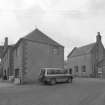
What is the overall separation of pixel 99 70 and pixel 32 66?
21.0m

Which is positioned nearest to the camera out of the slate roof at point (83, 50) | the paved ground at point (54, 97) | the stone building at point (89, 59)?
the paved ground at point (54, 97)

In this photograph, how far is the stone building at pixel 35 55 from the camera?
23.0 meters

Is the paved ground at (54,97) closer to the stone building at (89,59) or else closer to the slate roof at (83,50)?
the stone building at (89,59)

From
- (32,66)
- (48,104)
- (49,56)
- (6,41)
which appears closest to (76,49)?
(6,41)

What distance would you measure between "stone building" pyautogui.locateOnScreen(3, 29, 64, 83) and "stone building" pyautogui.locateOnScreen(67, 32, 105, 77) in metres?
14.8

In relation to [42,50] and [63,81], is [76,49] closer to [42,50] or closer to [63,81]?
[42,50]

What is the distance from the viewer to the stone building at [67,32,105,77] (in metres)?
39.5

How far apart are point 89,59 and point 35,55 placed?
20.1m

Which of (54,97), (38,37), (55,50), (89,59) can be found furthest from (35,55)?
(89,59)

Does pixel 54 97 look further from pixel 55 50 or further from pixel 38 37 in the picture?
pixel 55 50

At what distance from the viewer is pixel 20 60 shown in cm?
2383

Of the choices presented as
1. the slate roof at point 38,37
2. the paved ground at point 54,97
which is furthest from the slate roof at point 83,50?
the paved ground at point 54,97

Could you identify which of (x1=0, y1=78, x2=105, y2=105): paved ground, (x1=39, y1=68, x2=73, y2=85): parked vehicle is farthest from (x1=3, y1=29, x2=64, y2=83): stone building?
(x1=0, y1=78, x2=105, y2=105): paved ground

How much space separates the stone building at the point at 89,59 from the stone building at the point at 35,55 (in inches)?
584
